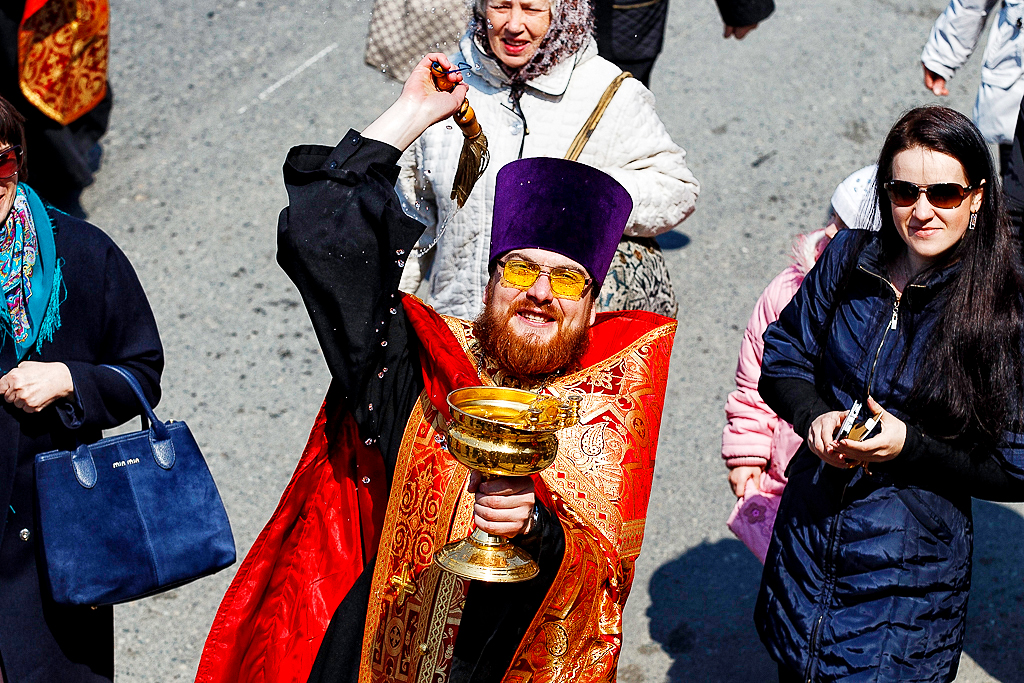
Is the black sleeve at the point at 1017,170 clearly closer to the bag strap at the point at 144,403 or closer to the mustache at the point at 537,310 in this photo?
the mustache at the point at 537,310

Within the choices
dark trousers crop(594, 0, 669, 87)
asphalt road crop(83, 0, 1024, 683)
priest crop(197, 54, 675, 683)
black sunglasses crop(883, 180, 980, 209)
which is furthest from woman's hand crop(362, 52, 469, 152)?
dark trousers crop(594, 0, 669, 87)

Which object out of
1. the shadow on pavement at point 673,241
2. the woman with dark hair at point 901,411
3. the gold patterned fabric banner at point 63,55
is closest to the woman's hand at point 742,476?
the woman with dark hair at point 901,411

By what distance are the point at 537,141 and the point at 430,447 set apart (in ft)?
3.85

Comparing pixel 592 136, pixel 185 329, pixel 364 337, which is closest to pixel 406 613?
pixel 364 337

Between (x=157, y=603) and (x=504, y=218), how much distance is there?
7.60 feet

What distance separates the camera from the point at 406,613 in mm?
2551

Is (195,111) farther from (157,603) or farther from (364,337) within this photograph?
(364,337)

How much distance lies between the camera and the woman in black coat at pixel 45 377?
2.59 m

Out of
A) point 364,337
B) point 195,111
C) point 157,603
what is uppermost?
point 364,337

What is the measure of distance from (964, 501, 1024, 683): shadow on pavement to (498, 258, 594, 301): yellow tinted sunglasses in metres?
2.35

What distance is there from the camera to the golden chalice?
1967mm

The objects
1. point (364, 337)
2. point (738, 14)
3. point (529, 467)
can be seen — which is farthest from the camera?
point (738, 14)

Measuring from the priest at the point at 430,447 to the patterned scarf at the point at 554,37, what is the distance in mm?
621

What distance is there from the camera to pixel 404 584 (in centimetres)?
256
